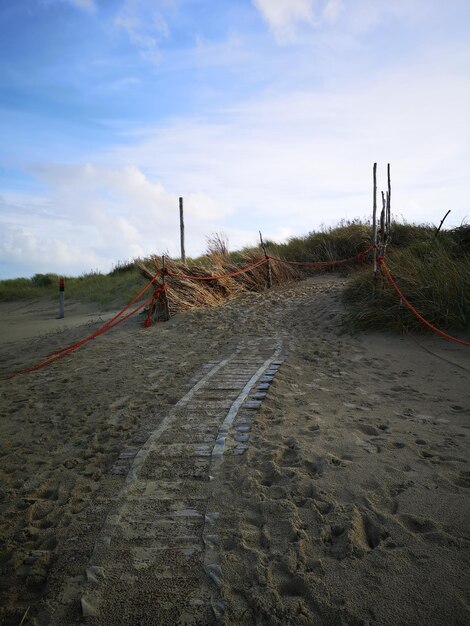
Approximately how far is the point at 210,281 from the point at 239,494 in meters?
7.53

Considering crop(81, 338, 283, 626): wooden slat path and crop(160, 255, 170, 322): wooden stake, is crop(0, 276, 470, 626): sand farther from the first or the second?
crop(160, 255, 170, 322): wooden stake

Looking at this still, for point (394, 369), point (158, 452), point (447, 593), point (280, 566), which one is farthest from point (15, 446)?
point (394, 369)

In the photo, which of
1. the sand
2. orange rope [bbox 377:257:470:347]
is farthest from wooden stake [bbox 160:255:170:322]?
orange rope [bbox 377:257:470:347]

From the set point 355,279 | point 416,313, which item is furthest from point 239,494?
point 355,279

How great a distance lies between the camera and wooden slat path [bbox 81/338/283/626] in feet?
6.55

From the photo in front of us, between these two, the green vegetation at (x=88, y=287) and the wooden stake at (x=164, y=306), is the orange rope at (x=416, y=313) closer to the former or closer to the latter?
the wooden stake at (x=164, y=306)

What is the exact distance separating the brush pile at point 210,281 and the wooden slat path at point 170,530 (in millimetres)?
4900

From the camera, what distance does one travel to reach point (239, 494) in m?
2.76

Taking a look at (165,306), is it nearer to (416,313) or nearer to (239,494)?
(416,313)

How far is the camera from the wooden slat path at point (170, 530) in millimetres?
1997

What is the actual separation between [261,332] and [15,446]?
172 inches

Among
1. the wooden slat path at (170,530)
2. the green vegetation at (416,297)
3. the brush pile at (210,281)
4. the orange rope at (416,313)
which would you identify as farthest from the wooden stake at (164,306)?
the wooden slat path at (170,530)

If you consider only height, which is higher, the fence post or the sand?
the fence post

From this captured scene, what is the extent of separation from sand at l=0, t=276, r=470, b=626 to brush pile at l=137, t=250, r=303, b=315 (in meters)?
3.47
